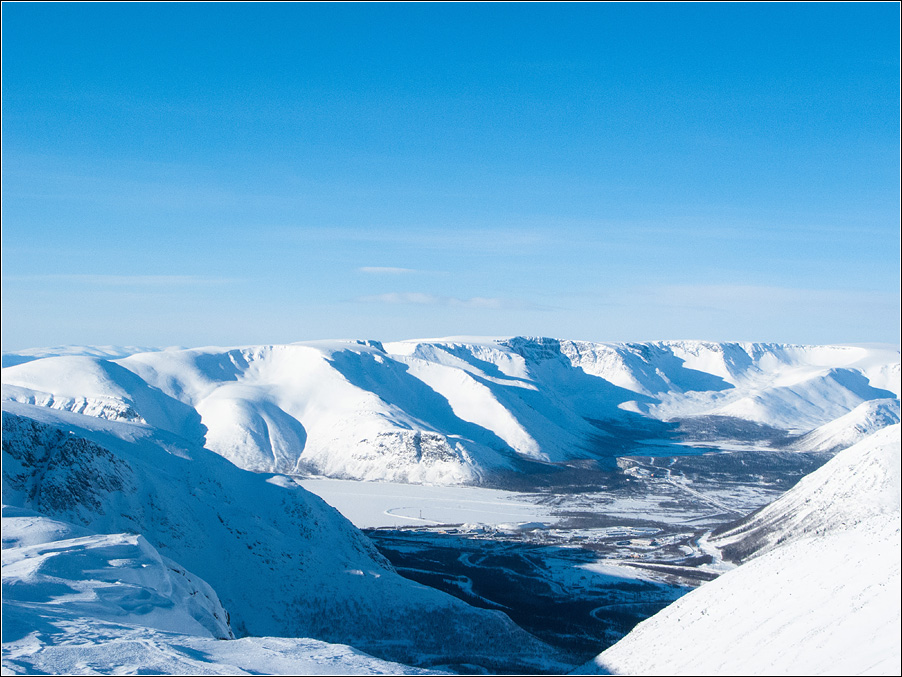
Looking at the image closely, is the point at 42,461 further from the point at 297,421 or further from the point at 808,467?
the point at 808,467

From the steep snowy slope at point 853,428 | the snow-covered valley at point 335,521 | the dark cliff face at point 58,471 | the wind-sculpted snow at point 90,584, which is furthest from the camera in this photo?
the steep snowy slope at point 853,428

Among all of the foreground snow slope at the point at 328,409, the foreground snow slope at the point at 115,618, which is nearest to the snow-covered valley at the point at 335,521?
the foreground snow slope at the point at 115,618

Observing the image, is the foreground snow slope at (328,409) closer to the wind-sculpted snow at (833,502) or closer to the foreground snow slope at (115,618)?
the wind-sculpted snow at (833,502)

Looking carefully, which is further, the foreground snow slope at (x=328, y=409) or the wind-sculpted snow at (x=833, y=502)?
the foreground snow slope at (x=328, y=409)

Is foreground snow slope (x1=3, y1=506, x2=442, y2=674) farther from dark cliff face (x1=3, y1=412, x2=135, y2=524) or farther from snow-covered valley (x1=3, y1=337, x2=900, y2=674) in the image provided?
dark cliff face (x1=3, y1=412, x2=135, y2=524)

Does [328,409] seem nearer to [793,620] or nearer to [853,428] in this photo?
[853,428]

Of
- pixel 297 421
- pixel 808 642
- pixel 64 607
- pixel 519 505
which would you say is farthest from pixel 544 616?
pixel 297 421
